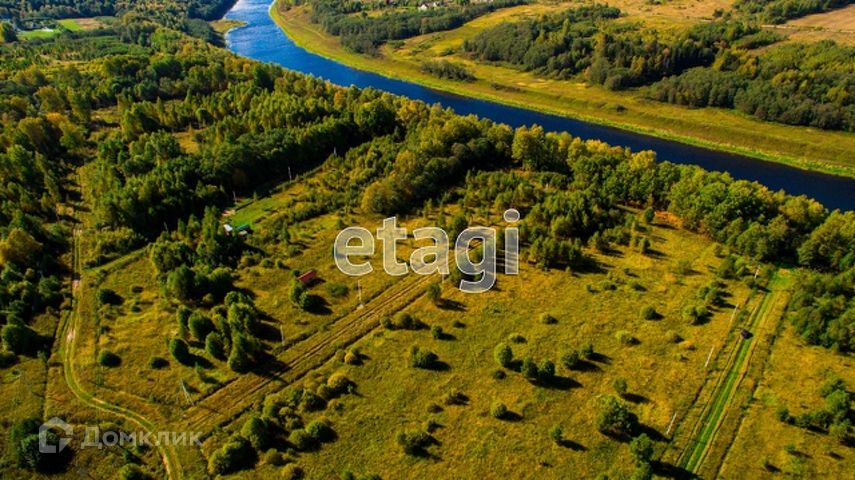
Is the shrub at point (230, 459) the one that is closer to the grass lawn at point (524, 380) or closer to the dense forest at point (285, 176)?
the grass lawn at point (524, 380)

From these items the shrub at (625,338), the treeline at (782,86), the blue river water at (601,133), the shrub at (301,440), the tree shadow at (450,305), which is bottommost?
the shrub at (301,440)

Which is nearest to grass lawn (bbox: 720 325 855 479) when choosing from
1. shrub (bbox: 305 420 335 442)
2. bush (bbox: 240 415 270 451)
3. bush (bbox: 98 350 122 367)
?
shrub (bbox: 305 420 335 442)

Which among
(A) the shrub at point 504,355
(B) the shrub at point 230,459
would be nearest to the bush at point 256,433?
(B) the shrub at point 230,459

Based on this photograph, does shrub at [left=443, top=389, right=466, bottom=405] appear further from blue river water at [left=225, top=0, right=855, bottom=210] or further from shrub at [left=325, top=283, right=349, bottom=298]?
blue river water at [left=225, top=0, right=855, bottom=210]

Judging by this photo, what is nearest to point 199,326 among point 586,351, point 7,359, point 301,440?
point 301,440

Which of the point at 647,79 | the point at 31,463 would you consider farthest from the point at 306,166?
the point at 647,79

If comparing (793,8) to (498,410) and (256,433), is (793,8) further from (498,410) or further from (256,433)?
(256,433)
